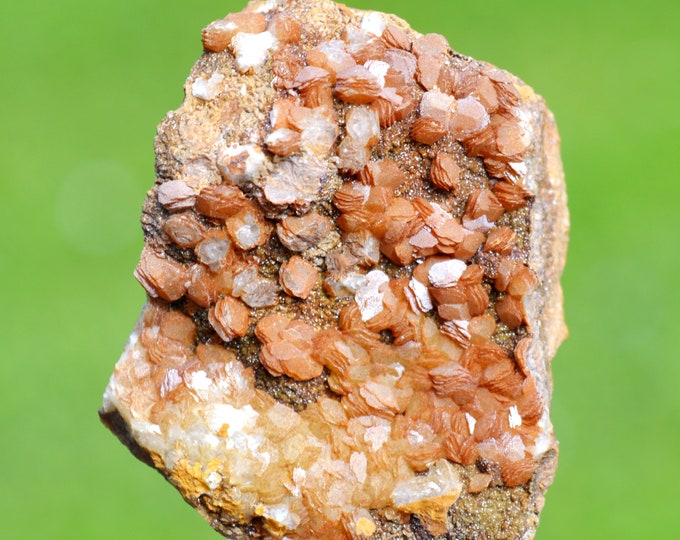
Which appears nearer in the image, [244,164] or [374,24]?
[244,164]

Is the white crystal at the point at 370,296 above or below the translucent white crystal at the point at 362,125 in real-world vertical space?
below

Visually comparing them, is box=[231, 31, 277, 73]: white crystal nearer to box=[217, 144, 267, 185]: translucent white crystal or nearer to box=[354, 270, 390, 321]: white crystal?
box=[217, 144, 267, 185]: translucent white crystal

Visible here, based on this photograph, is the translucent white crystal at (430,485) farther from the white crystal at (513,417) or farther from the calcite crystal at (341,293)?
the white crystal at (513,417)

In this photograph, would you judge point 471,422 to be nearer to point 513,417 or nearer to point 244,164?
point 513,417

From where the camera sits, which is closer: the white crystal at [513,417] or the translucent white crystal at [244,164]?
the translucent white crystal at [244,164]

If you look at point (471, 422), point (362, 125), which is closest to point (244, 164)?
point (362, 125)

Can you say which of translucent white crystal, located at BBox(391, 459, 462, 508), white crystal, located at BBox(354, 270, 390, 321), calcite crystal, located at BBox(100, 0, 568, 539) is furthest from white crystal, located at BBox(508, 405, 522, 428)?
white crystal, located at BBox(354, 270, 390, 321)

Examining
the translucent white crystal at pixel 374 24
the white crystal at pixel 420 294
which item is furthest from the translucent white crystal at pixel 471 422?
the translucent white crystal at pixel 374 24

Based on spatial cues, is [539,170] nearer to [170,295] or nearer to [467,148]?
[467,148]
